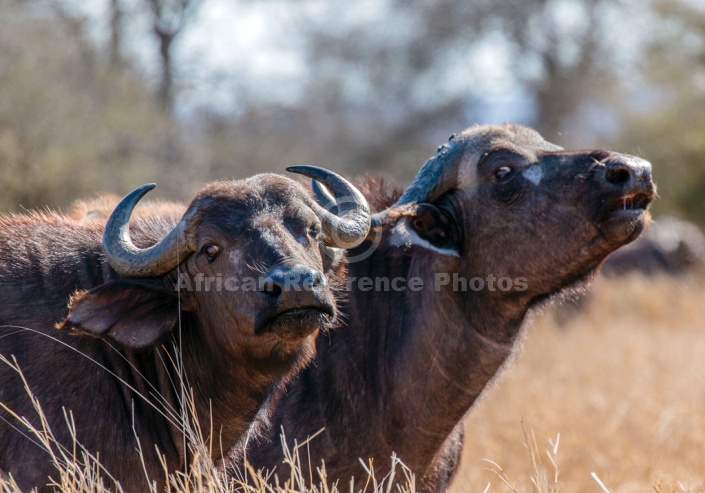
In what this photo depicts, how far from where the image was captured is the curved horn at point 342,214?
5340 mm

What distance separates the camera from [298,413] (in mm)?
5957

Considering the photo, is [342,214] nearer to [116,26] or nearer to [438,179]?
[438,179]

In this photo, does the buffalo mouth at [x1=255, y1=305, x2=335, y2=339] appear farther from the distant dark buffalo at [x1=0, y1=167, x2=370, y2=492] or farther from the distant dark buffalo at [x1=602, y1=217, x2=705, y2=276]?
the distant dark buffalo at [x1=602, y1=217, x2=705, y2=276]

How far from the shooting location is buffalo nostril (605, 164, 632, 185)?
5617mm

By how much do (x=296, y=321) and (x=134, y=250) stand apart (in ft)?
3.36

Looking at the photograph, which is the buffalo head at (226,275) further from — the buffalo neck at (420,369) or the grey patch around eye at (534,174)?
the grey patch around eye at (534,174)

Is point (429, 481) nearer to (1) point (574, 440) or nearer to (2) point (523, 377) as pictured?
(1) point (574, 440)

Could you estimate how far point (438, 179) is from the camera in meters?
6.39

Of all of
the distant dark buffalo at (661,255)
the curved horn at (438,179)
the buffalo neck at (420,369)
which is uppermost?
the curved horn at (438,179)

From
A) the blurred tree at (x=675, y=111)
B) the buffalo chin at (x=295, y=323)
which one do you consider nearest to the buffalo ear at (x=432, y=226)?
the buffalo chin at (x=295, y=323)

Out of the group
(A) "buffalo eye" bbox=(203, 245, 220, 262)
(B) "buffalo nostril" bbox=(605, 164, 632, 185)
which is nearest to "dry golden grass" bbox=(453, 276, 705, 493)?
(B) "buffalo nostril" bbox=(605, 164, 632, 185)

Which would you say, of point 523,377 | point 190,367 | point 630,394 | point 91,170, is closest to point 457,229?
point 190,367

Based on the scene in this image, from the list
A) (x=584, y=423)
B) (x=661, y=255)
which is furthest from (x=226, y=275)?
(x=661, y=255)

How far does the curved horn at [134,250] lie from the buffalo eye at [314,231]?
26.6 inches
